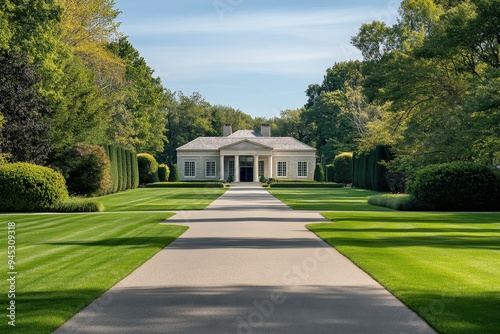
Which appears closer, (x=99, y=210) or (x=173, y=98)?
(x=99, y=210)

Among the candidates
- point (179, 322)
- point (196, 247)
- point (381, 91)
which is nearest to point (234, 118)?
point (381, 91)

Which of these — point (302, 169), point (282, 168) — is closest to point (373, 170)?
point (302, 169)

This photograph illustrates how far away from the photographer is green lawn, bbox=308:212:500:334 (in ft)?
24.7

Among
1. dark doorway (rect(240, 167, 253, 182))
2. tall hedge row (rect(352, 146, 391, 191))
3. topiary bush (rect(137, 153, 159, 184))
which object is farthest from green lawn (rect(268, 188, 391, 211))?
dark doorway (rect(240, 167, 253, 182))

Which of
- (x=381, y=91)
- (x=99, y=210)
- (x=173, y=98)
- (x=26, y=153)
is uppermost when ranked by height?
(x=173, y=98)

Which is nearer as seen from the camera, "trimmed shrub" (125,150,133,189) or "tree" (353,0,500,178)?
"tree" (353,0,500,178)

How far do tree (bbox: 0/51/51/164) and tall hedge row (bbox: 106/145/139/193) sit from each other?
15.7 meters

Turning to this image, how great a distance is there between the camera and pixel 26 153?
33.1 metres

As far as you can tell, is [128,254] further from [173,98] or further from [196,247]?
[173,98]

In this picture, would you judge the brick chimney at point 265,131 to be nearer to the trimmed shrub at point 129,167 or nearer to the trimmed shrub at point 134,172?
the trimmed shrub at point 134,172

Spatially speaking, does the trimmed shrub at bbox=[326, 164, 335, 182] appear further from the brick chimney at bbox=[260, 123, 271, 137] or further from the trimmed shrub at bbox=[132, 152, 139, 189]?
the trimmed shrub at bbox=[132, 152, 139, 189]

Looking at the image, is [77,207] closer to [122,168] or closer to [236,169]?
[122,168]

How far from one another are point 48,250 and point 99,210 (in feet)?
46.8

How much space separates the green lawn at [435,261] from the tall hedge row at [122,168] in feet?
103
